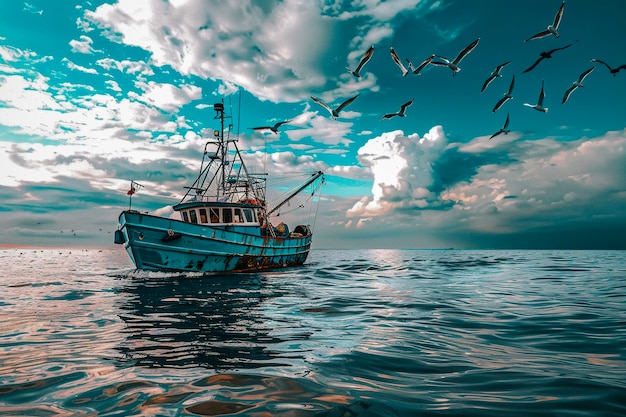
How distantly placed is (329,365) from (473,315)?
5.58 meters

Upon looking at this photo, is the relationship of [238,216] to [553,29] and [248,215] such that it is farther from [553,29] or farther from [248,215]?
[553,29]

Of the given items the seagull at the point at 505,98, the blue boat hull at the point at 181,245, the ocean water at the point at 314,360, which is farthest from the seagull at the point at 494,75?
the blue boat hull at the point at 181,245

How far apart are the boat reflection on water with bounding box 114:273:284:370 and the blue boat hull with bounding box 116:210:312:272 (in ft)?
21.5

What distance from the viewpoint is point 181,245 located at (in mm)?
19734

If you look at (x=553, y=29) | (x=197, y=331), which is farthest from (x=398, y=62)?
(x=197, y=331)

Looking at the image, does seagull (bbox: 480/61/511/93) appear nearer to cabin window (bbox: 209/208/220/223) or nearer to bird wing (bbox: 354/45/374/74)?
bird wing (bbox: 354/45/374/74)

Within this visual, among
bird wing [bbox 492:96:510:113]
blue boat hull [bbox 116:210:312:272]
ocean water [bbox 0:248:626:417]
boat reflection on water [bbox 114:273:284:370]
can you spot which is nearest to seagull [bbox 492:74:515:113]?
bird wing [bbox 492:96:510:113]

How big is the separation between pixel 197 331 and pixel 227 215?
17296 millimetres

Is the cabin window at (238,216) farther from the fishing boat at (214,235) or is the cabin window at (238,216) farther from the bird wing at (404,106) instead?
the bird wing at (404,106)

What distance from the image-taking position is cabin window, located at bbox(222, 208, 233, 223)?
23.7 metres

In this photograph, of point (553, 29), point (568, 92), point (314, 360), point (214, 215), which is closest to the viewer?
point (314, 360)

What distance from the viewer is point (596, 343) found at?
608cm

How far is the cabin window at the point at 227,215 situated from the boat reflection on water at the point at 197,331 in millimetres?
10663

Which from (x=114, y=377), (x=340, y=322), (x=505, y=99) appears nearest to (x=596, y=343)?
(x=340, y=322)
